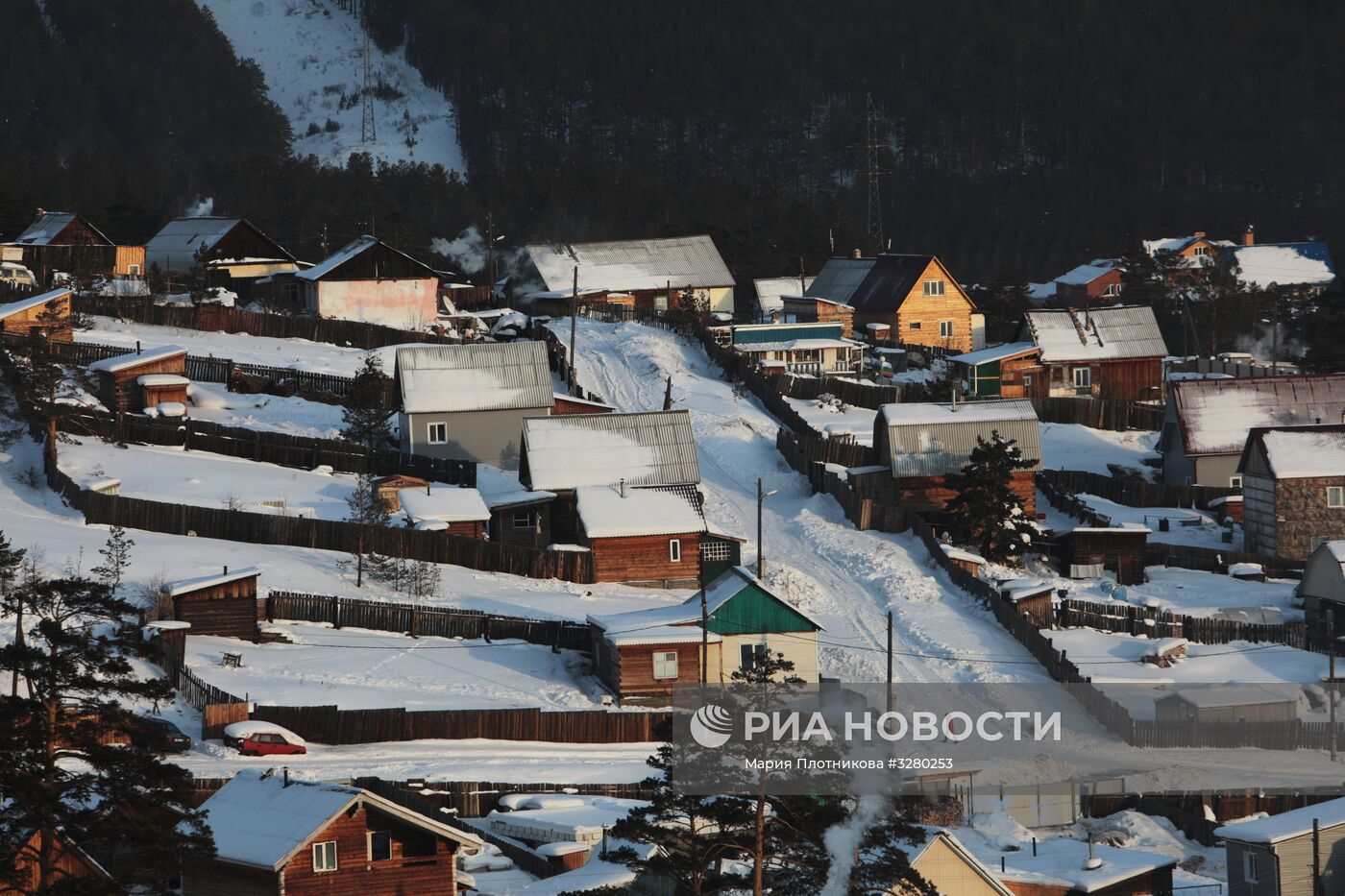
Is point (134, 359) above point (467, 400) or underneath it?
above

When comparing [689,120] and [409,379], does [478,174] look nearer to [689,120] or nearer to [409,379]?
[689,120]

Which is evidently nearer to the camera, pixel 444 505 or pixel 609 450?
pixel 444 505

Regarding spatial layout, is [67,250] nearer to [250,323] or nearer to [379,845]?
[250,323]

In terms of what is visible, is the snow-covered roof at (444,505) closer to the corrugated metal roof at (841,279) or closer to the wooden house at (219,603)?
the wooden house at (219,603)

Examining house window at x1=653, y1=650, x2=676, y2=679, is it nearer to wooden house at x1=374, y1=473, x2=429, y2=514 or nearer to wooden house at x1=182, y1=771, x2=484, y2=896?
wooden house at x1=182, y1=771, x2=484, y2=896

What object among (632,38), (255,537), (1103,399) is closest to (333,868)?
(255,537)

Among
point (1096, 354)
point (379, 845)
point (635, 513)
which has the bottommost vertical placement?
point (379, 845)

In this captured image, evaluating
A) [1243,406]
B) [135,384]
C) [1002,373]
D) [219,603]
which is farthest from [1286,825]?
[1002,373]

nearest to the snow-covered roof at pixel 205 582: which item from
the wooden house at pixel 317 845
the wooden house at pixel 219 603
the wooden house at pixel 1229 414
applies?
the wooden house at pixel 219 603
